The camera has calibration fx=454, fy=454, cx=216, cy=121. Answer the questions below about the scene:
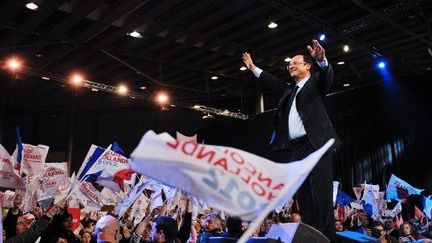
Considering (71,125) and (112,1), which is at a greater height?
(112,1)

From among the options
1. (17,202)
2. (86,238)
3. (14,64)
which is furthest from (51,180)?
(14,64)

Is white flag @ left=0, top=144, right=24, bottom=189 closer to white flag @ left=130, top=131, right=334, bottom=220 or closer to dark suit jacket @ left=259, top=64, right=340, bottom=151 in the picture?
dark suit jacket @ left=259, top=64, right=340, bottom=151

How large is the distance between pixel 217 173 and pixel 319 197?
1400 millimetres

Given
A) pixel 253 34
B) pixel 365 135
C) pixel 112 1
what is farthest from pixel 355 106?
pixel 112 1

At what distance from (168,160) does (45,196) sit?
6.04 metres

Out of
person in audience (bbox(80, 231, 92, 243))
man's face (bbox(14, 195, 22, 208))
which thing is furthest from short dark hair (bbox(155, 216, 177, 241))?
man's face (bbox(14, 195, 22, 208))

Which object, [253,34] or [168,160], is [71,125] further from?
[168,160]

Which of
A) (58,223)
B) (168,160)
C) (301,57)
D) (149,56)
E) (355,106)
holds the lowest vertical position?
(58,223)

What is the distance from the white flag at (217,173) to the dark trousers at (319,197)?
122 cm

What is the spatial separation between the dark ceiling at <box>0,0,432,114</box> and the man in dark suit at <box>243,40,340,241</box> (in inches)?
208

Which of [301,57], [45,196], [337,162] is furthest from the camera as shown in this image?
[337,162]

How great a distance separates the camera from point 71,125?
16.0 metres

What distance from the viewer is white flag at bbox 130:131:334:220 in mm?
1513

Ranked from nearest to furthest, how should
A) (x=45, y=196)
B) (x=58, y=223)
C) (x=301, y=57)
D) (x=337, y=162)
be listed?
(x=301, y=57) → (x=58, y=223) → (x=45, y=196) → (x=337, y=162)
